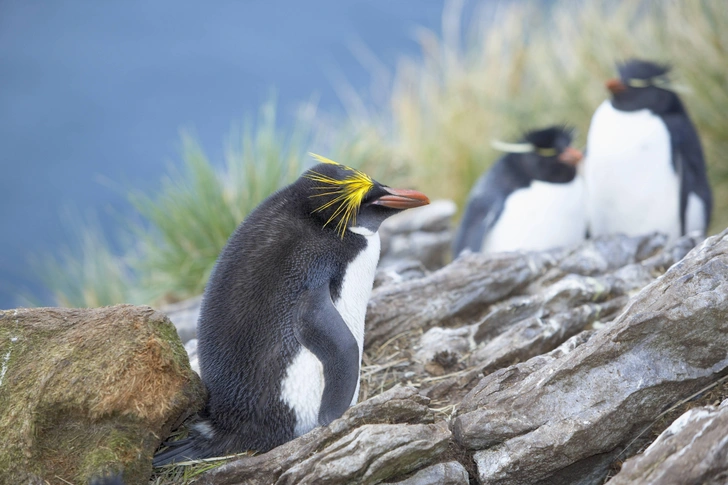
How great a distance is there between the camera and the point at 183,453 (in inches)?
102

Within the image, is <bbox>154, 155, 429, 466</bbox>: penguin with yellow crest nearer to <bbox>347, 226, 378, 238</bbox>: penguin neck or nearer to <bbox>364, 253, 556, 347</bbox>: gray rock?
<bbox>347, 226, 378, 238</bbox>: penguin neck

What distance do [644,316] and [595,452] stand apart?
0.48m

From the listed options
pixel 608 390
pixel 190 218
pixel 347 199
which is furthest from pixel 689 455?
pixel 190 218

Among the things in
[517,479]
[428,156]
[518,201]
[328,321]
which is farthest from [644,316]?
[428,156]

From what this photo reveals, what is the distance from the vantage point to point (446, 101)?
29.3ft

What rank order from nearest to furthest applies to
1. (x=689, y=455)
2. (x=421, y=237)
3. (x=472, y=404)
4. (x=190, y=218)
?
(x=689, y=455), (x=472, y=404), (x=421, y=237), (x=190, y=218)

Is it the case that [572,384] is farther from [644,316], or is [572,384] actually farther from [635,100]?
[635,100]

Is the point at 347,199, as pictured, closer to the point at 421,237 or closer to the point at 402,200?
the point at 402,200

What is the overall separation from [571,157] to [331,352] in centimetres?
364

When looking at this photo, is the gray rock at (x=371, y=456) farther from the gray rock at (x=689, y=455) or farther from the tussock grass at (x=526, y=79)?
the tussock grass at (x=526, y=79)

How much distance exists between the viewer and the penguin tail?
8.46 ft

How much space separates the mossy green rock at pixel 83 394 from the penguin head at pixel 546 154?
386 cm

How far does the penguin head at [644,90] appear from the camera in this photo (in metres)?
5.75

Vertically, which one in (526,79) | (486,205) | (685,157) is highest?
(526,79)
